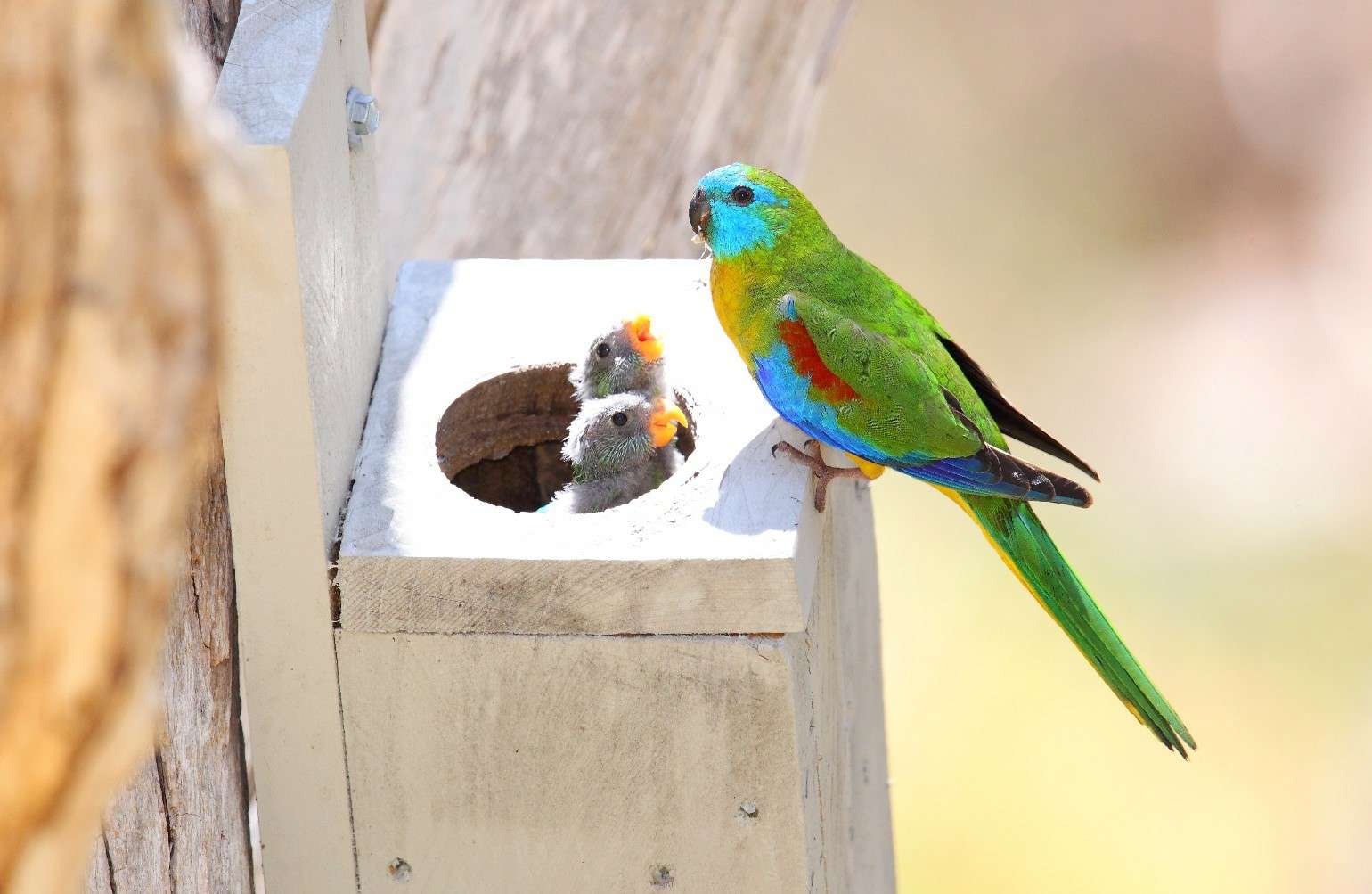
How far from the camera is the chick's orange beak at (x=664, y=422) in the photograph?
8.56ft

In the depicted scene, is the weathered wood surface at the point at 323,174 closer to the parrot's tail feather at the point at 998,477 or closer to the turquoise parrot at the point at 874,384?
the turquoise parrot at the point at 874,384

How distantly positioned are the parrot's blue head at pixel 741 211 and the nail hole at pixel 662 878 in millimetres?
982

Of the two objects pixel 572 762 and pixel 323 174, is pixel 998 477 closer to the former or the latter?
pixel 572 762

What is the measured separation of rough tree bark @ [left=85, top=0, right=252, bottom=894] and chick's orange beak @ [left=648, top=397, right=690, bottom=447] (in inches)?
31.1

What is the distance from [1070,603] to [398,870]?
1.12 meters

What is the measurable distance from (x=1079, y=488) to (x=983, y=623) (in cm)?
435

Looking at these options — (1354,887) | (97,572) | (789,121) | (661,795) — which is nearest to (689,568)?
(661,795)

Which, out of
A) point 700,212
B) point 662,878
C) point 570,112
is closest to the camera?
point 662,878

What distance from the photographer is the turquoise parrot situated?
2393 mm

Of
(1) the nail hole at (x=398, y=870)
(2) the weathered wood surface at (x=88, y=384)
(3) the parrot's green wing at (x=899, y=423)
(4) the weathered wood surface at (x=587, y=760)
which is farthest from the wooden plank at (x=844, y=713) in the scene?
(2) the weathered wood surface at (x=88, y=384)

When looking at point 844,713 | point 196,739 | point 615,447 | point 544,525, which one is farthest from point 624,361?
point 196,739

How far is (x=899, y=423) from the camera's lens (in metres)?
2.42

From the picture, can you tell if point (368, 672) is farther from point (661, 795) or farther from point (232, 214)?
point (232, 214)

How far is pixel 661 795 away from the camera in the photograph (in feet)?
7.15
